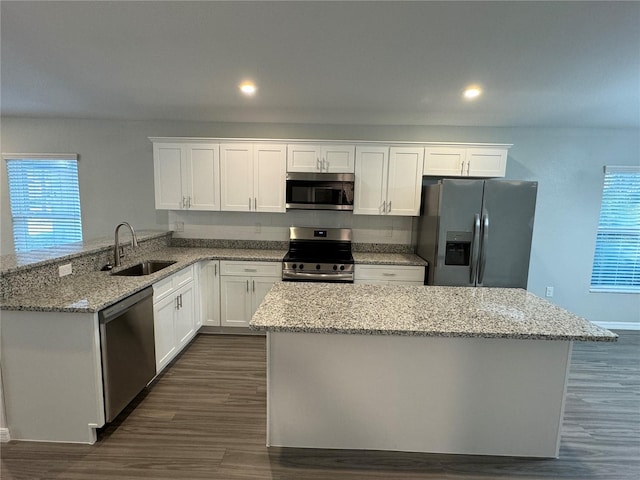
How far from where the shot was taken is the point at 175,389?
2.54 metres

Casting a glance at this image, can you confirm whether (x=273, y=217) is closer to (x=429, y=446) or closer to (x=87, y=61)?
(x=87, y=61)

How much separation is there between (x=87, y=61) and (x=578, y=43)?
Result: 3.55 metres

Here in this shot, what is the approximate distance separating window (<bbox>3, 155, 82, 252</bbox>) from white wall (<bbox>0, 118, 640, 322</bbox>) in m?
0.12

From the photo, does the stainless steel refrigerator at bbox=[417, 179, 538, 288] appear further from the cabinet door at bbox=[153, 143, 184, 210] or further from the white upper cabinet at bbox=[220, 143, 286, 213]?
the cabinet door at bbox=[153, 143, 184, 210]

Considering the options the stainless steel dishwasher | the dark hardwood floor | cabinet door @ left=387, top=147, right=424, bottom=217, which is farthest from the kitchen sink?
cabinet door @ left=387, top=147, right=424, bottom=217

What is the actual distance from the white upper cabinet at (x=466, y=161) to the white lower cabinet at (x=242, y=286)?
2185mm

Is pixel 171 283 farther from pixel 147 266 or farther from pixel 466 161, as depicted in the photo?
pixel 466 161

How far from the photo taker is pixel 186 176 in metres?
3.70

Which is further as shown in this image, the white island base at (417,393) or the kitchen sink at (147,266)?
the kitchen sink at (147,266)

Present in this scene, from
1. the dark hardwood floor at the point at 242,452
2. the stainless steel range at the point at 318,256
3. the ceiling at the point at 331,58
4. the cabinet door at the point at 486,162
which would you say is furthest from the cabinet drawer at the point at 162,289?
the cabinet door at the point at 486,162

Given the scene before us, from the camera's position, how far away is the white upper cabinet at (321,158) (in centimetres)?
360

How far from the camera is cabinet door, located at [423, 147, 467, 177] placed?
3553 millimetres

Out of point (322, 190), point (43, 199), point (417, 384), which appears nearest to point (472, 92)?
point (322, 190)

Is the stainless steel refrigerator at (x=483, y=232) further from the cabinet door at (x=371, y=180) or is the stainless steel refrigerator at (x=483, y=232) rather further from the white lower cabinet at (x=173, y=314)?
the white lower cabinet at (x=173, y=314)
